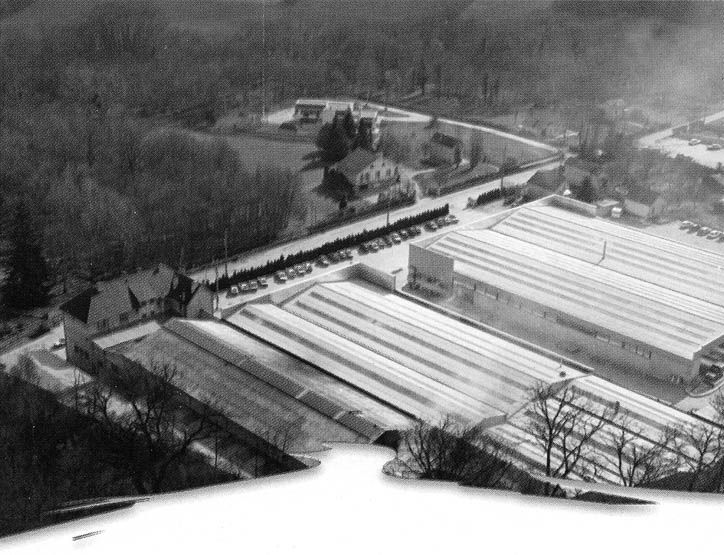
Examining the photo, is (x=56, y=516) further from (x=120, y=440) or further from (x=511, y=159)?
(x=511, y=159)

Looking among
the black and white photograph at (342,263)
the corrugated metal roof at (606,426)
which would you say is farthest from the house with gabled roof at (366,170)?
the corrugated metal roof at (606,426)

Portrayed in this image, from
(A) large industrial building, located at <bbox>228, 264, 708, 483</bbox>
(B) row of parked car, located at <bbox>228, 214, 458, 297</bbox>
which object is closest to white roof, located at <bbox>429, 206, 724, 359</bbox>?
(A) large industrial building, located at <bbox>228, 264, 708, 483</bbox>

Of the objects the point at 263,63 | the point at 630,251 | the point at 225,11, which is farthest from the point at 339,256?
the point at 225,11

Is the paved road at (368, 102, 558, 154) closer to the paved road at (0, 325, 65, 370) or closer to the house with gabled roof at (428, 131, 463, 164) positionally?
the house with gabled roof at (428, 131, 463, 164)

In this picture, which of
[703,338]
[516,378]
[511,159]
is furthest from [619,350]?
[511,159]

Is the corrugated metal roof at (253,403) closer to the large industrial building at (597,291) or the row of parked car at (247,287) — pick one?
the large industrial building at (597,291)

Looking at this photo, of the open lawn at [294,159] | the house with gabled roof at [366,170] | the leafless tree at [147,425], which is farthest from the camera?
the house with gabled roof at [366,170]

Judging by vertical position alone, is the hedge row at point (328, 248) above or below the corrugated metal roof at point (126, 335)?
below
